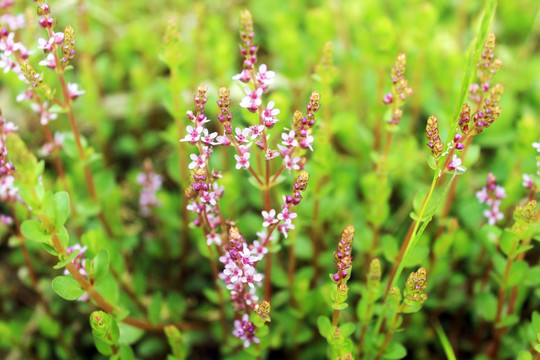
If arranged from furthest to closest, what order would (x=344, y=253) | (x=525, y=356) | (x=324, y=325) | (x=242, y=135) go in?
(x=324, y=325) < (x=525, y=356) < (x=242, y=135) < (x=344, y=253)

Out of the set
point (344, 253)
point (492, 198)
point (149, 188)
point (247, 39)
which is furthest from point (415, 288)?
point (149, 188)

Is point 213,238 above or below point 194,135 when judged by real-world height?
below

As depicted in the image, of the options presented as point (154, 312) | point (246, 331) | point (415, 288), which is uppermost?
point (415, 288)

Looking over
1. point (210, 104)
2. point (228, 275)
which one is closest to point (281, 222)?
point (228, 275)

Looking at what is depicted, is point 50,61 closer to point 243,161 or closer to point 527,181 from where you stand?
point 243,161

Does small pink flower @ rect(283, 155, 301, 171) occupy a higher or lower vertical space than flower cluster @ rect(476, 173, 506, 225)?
higher

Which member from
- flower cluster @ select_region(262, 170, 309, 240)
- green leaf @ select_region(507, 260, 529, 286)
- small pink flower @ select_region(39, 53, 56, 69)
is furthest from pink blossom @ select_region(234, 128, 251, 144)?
green leaf @ select_region(507, 260, 529, 286)

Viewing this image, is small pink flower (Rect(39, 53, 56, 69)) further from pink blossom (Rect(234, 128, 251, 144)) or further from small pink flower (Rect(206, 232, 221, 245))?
small pink flower (Rect(206, 232, 221, 245))

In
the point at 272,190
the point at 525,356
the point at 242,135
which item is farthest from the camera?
the point at 272,190
